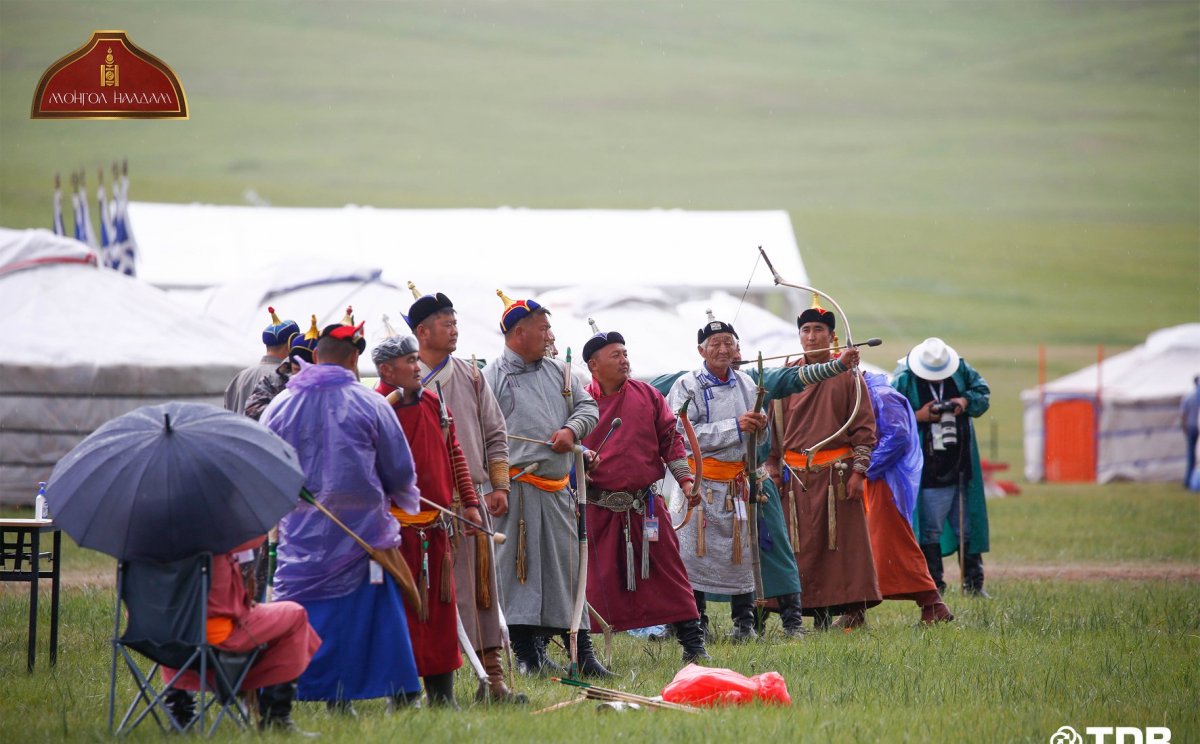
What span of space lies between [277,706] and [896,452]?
4.60 meters

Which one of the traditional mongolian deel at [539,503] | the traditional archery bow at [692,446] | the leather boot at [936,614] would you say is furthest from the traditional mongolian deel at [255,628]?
the leather boot at [936,614]

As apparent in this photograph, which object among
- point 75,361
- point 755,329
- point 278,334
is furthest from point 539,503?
point 755,329

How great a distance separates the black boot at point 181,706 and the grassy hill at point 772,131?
4558 cm

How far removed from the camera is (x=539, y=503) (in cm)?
659

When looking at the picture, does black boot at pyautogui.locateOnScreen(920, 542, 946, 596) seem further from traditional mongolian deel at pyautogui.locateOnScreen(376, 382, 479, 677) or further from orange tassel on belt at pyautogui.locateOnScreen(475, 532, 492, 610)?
traditional mongolian deel at pyautogui.locateOnScreen(376, 382, 479, 677)

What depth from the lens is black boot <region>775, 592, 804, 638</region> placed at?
7.80 m

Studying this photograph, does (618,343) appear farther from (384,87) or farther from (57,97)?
(384,87)

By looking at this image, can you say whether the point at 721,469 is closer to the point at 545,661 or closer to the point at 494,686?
the point at 545,661

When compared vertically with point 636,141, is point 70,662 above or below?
below

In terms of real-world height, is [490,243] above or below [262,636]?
above

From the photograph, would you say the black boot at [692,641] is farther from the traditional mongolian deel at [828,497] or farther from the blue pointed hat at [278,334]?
the blue pointed hat at [278,334]

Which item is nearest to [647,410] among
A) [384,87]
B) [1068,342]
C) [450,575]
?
[450,575]

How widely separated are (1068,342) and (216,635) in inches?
2181

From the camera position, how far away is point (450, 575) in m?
5.56
